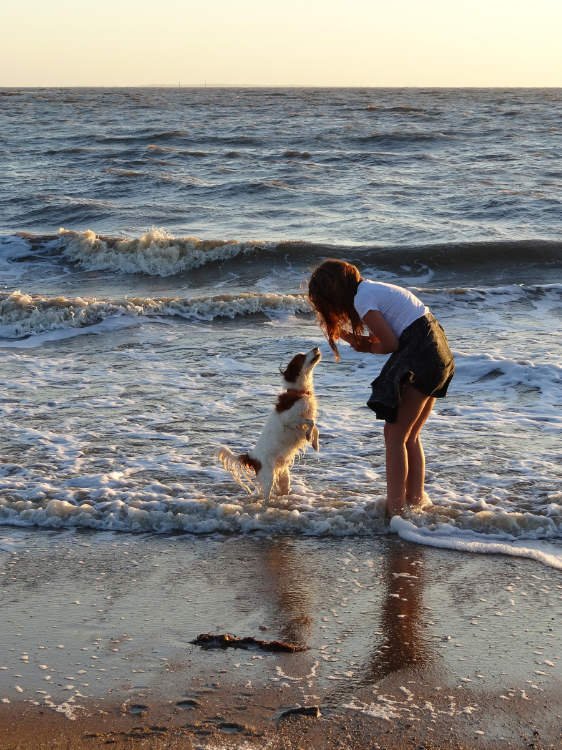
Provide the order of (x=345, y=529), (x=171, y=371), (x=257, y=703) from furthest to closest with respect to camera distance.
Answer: (x=171, y=371)
(x=345, y=529)
(x=257, y=703)

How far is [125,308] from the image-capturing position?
1325cm

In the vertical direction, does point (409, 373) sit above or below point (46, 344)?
above

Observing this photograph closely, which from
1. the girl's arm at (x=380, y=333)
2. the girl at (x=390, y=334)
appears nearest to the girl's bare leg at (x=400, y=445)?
the girl at (x=390, y=334)

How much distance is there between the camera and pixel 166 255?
57.4ft

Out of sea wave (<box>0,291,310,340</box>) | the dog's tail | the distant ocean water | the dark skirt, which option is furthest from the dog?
sea wave (<box>0,291,310,340</box>)

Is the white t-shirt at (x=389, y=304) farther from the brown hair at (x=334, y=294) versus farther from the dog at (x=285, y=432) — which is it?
the dog at (x=285, y=432)

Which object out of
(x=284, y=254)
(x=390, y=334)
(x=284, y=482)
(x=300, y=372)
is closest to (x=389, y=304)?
(x=390, y=334)

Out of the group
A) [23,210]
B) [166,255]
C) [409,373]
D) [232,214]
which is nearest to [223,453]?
[409,373]

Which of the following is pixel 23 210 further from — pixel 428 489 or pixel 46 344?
pixel 428 489

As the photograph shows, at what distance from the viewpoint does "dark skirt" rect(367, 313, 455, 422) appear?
5613mm

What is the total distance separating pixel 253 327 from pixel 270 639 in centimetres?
818

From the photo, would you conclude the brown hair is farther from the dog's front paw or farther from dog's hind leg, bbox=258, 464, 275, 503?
dog's hind leg, bbox=258, 464, 275, 503

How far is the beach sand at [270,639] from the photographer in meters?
3.81

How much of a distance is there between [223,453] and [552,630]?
8.22 ft
